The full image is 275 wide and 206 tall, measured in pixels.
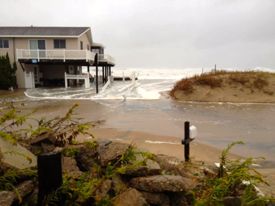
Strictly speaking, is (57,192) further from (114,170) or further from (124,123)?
(124,123)

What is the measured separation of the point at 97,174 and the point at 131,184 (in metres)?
0.46

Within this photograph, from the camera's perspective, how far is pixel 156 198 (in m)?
4.11

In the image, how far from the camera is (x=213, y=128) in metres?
13.4

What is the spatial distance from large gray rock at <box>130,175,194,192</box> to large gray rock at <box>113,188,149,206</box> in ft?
0.68

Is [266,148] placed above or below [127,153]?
below

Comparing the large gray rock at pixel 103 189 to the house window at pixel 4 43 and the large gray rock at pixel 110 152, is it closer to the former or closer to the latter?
the large gray rock at pixel 110 152

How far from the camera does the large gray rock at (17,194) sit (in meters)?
3.29

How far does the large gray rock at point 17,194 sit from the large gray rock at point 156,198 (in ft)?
4.31

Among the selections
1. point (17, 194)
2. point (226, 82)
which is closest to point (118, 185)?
point (17, 194)

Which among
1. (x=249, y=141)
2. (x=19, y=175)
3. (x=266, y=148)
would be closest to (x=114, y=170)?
(x=19, y=175)

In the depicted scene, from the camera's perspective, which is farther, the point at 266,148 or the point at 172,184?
the point at 266,148

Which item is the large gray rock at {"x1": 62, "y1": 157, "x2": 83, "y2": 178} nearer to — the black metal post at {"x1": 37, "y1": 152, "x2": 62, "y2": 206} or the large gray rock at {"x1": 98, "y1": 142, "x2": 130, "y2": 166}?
the large gray rock at {"x1": 98, "y1": 142, "x2": 130, "y2": 166}

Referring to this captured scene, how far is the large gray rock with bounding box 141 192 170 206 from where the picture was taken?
4.11 meters

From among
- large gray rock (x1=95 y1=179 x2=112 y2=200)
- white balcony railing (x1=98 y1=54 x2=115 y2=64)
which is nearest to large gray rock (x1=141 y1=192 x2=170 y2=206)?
large gray rock (x1=95 y1=179 x2=112 y2=200)
